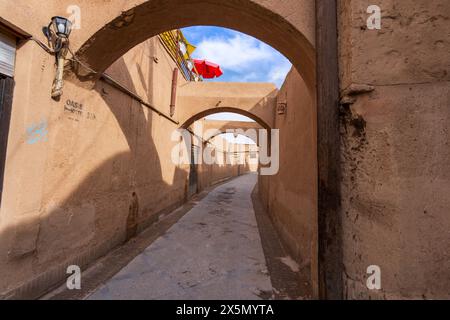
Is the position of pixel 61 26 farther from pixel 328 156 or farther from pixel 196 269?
pixel 196 269

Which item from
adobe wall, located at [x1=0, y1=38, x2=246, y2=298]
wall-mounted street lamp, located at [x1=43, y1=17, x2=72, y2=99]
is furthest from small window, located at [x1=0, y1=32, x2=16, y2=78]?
wall-mounted street lamp, located at [x1=43, y1=17, x2=72, y2=99]

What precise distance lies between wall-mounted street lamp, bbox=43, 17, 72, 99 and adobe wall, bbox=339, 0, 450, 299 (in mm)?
2825

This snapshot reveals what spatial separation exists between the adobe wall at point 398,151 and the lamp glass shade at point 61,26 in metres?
2.81

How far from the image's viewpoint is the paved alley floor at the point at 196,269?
2627 millimetres

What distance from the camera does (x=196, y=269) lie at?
3.25 m

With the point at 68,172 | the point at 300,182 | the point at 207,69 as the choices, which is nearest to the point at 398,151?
the point at 300,182

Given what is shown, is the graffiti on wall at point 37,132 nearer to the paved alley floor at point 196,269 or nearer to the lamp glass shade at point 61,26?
the lamp glass shade at point 61,26

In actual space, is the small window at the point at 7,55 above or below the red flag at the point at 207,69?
below

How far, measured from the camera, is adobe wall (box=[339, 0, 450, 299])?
1.54 meters

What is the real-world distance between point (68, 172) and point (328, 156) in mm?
3072

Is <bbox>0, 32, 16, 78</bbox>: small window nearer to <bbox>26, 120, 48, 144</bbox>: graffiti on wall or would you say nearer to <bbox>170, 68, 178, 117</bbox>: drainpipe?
<bbox>26, 120, 48, 144</bbox>: graffiti on wall

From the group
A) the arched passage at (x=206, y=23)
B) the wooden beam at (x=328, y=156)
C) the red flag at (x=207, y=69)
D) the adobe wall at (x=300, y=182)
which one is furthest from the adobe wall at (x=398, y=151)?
the red flag at (x=207, y=69)
